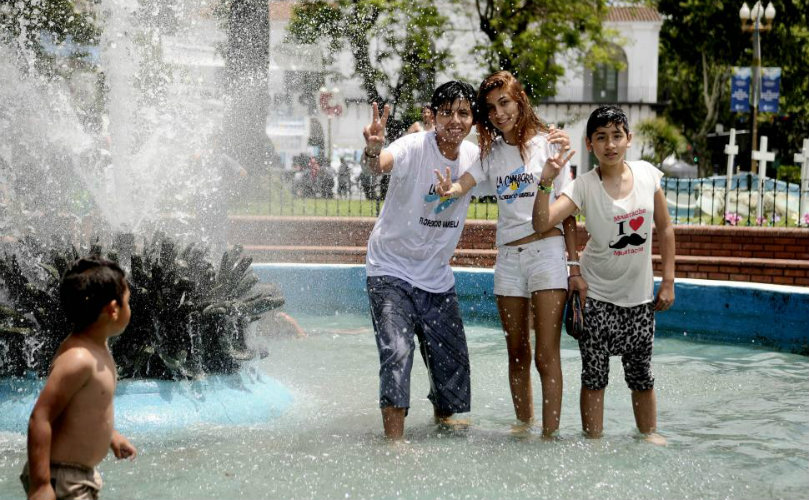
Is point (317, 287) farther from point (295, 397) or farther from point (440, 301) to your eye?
point (440, 301)

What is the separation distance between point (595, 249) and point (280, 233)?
7.20 m

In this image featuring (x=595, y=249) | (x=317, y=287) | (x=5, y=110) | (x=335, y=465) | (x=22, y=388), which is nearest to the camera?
(x=335, y=465)

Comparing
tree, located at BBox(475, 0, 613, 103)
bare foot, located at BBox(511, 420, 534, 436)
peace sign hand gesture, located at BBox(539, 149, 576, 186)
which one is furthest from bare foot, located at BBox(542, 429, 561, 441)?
tree, located at BBox(475, 0, 613, 103)

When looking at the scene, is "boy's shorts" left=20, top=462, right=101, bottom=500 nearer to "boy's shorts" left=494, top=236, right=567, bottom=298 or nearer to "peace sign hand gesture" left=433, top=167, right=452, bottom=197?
"peace sign hand gesture" left=433, top=167, right=452, bottom=197

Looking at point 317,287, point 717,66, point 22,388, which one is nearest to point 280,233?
point 317,287

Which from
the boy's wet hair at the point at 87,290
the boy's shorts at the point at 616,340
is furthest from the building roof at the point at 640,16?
the boy's wet hair at the point at 87,290

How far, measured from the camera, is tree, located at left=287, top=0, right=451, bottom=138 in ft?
61.8

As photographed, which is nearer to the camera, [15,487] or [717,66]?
[15,487]

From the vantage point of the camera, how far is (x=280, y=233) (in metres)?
11.3

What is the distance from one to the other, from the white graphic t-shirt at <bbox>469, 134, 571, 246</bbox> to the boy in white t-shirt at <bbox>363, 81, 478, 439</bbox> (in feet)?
0.39

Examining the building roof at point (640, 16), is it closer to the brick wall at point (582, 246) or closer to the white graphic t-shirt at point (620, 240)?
the brick wall at point (582, 246)

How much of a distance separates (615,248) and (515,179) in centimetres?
56

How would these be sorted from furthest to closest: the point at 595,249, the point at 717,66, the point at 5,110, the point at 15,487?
the point at 717,66 → the point at 5,110 → the point at 595,249 → the point at 15,487

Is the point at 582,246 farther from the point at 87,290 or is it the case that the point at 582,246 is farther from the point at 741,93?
the point at 741,93
